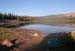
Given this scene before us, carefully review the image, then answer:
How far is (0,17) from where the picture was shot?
86562 millimetres

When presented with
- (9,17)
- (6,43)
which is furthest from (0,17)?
(6,43)

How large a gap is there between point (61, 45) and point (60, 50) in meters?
1.72

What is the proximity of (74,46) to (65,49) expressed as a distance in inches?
51.9

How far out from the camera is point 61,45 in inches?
655

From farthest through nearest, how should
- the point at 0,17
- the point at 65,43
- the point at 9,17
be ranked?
the point at 9,17 → the point at 0,17 → the point at 65,43

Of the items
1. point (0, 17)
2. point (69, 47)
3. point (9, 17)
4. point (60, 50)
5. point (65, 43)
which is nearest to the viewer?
point (60, 50)

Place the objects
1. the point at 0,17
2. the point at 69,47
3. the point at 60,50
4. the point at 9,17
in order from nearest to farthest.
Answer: the point at 60,50
the point at 69,47
the point at 0,17
the point at 9,17

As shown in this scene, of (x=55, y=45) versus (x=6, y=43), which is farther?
(x=6, y=43)

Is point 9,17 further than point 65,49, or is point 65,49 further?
point 9,17

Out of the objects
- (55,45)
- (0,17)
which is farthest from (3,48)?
(0,17)

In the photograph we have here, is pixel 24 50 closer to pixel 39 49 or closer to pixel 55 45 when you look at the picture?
pixel 39 49

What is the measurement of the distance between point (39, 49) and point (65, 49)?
228 centimetres

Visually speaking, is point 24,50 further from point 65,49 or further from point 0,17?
point 0,17

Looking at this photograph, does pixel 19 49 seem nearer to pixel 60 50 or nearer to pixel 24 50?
pixel 24 50
